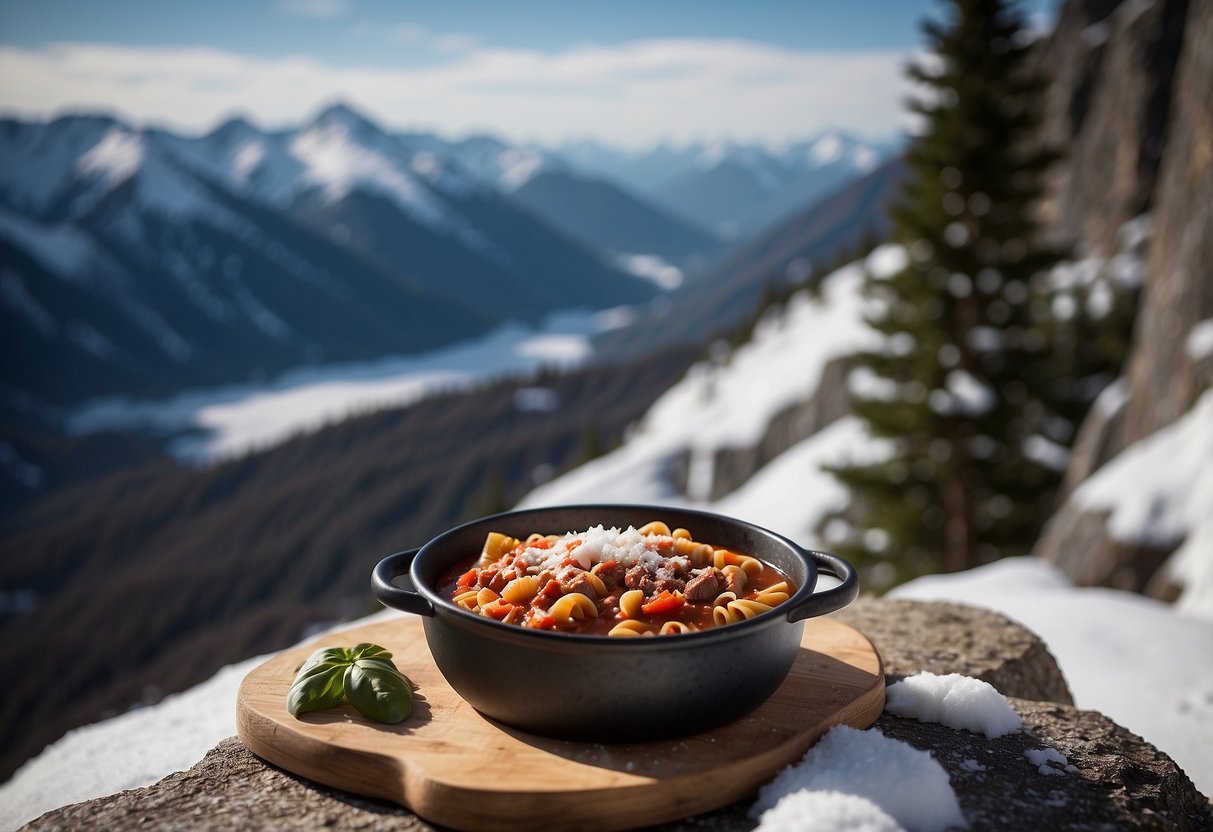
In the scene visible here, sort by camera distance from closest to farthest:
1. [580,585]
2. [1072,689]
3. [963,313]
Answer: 1. [580,585]
2. [1072,689]
3. [963,313]

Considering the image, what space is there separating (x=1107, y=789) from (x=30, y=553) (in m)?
182

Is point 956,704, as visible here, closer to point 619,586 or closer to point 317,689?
point 619,586

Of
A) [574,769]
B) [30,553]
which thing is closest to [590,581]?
[574,769]

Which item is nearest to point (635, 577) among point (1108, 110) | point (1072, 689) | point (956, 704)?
point (956, 704)

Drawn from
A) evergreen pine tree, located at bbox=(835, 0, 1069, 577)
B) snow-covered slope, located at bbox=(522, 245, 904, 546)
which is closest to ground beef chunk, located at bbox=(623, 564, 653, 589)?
evergreen pine tree, located at bbox=(835, 0, 1069, 577)

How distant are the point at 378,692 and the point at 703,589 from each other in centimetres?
128

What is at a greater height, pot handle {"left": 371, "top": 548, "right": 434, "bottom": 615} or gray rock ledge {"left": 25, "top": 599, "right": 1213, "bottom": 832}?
pot handle {"left": 371, "top": 548, "right": 434, "bottom": 615}

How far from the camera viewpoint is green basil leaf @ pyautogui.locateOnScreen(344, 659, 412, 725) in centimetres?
303

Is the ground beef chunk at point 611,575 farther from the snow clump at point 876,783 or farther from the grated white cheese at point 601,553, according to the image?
the snow clump at point 876,783

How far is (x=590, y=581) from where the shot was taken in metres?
3.12

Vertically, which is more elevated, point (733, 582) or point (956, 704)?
point (733, 582)

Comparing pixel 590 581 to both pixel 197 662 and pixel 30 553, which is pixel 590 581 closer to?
pixel 197 662

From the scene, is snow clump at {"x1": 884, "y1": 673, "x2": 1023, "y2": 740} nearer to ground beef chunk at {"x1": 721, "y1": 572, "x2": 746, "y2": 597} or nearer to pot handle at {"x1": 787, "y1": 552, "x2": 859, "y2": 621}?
pot handle at {"x1": 787, "y1": 552, "x2": 859, "y2": 621}

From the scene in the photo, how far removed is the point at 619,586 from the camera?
10.6 feet
